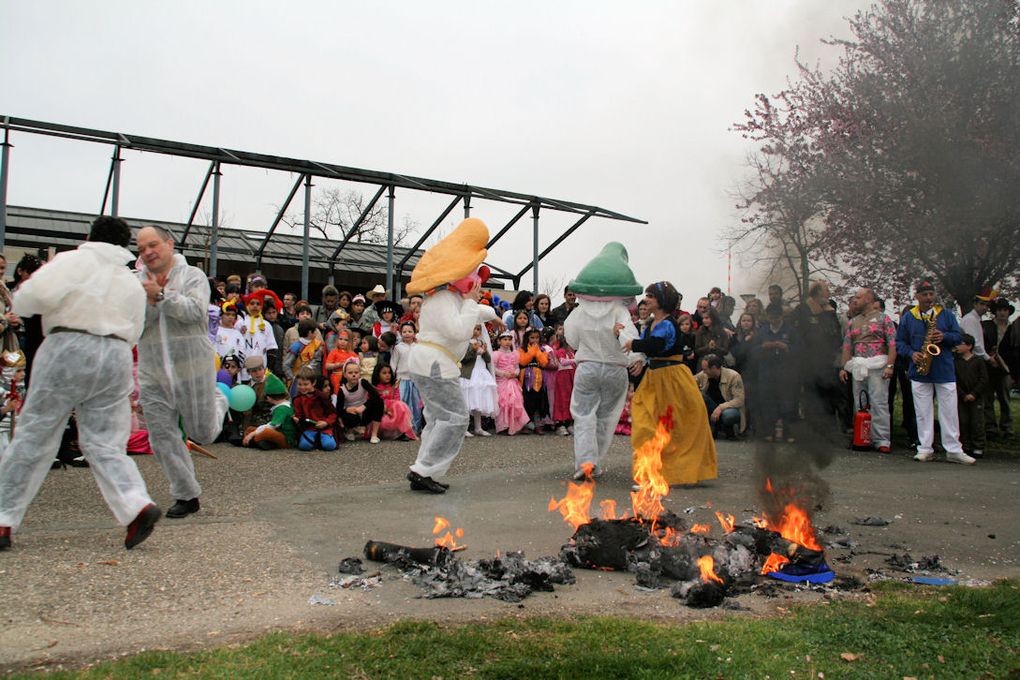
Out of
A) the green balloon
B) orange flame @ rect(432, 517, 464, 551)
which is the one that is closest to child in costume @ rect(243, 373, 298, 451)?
the green balloon

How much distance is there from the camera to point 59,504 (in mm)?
6473

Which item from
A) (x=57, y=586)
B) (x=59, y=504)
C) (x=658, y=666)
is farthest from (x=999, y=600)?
(x=59, y=504)

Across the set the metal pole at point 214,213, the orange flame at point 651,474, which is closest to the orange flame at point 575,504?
the orange flame at point 651,474

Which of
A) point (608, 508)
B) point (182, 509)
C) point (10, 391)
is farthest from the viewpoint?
point (10, 391)

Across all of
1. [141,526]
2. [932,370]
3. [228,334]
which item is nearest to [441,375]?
[141,526]

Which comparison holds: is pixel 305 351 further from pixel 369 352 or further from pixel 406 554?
pixel 406 554

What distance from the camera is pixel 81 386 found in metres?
5.23

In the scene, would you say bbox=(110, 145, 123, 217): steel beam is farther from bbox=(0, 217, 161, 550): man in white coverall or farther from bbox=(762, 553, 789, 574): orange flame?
bbox=(762, 553, 789, 574): orange flame

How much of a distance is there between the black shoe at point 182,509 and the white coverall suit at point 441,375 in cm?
189

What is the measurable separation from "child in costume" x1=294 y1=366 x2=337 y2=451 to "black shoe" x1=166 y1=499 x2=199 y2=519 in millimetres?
3641

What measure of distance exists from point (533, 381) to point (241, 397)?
4.23 metres

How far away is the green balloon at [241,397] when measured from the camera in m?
9.56

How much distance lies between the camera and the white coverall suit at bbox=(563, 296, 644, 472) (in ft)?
27.1

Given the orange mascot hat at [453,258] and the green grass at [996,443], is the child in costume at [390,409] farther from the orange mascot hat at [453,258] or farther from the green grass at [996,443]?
the green grass at [996,443]
